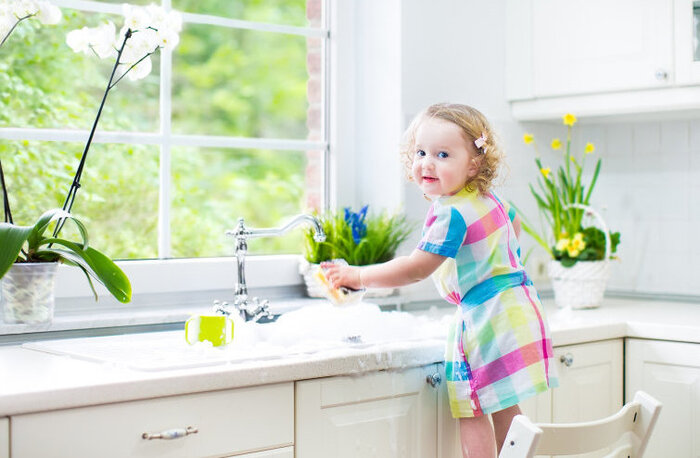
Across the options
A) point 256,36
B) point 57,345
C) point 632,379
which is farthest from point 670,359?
point 256,36

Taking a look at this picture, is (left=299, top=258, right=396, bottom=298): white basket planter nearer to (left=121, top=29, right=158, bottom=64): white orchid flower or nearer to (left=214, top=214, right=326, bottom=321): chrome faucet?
(left=214, top=214, right=326, bottom=321): chrome faucet

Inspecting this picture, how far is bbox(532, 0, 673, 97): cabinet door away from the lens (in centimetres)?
245

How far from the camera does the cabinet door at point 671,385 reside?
2.15 meters

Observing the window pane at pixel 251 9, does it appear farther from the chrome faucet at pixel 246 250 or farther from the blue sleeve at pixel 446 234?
the blue sleeve at pixel 446 234

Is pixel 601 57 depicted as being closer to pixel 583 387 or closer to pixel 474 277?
pixel 583 387

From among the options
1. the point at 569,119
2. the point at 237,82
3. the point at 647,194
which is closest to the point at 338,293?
the point at 569,119

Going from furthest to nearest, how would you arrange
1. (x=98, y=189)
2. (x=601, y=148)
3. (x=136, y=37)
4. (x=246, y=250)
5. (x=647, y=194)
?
(x=98, y=189)
(x=601, y=148)
(x=647, y=194)
(x=246, y=250)
(x=136, y=37)

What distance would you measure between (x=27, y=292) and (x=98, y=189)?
4.48 ft

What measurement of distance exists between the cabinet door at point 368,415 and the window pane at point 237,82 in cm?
428

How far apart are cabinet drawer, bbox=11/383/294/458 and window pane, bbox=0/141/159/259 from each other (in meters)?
1.01

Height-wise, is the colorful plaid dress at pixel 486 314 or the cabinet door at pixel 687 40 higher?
the cabinet door at pixel 687 40

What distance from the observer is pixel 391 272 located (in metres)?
1.70

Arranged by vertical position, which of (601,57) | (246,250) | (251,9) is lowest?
(246,250)

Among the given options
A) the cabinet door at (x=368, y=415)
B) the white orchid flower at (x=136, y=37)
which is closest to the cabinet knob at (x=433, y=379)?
the cabinet door at (x=368, y=415)
